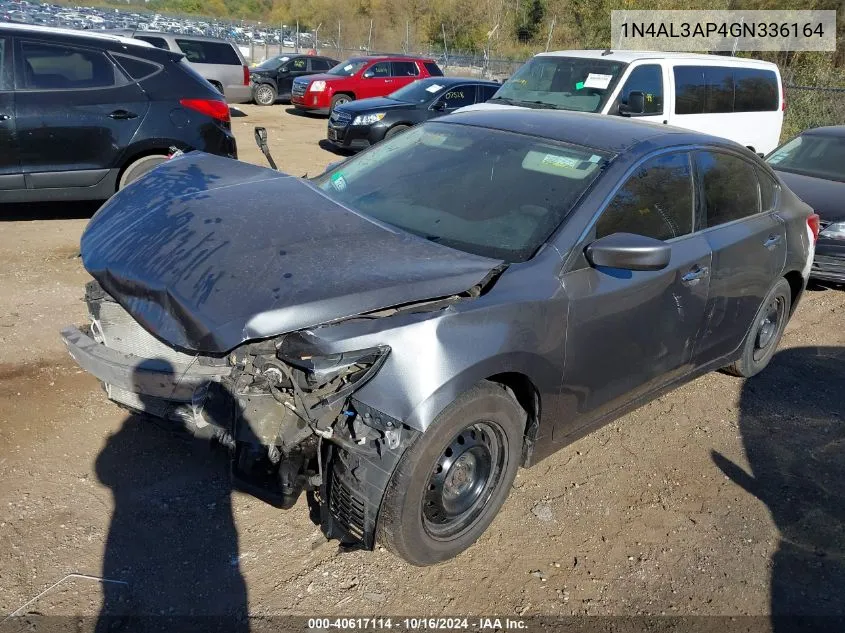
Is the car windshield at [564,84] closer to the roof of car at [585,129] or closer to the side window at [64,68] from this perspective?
the roof of car at [585,129]

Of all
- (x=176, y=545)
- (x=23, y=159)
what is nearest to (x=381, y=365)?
(x=176, y=545)

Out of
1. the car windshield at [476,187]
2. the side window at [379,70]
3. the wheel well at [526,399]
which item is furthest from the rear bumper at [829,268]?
the side window at [379,70]

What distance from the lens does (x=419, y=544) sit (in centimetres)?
283

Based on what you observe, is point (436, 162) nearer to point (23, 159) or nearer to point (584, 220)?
point (584, 220)

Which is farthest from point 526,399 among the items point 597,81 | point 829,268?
point 597,81

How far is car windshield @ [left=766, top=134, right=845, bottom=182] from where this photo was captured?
7988 millimetres

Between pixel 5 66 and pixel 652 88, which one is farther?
pixel 652 88

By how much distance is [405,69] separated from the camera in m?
19.5

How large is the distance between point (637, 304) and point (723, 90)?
7.83 meters

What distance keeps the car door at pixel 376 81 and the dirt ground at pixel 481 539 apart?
1541 centimetres

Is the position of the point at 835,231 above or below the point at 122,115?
below

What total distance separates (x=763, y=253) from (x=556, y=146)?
1634mm

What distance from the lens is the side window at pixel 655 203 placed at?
3365mm

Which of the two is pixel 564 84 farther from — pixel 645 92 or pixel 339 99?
pixel 339 99
